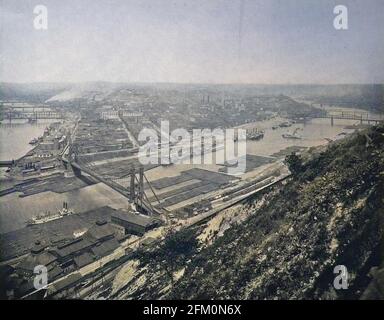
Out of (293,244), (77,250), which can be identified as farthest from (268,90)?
(77,250)

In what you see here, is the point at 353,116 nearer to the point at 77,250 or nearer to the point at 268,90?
the point at 268,90

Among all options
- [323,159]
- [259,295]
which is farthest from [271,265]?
[323,159]

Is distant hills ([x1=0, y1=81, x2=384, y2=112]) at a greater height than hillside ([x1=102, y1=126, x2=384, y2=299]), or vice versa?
distant hills ([x1=0, y1=81, x2=384, y2=112])

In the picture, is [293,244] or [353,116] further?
[353,116]

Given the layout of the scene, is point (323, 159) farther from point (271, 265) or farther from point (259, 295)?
point (259, 295)

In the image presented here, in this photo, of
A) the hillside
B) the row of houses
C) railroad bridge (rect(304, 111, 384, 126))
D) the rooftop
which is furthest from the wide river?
the hillside

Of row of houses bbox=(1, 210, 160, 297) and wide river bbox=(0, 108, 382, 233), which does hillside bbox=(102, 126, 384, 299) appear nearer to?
row of houses bbox=(1, 210, 160, 297)

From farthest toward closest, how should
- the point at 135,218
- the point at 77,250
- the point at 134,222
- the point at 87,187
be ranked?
the point at 87,187 → the point at 135,218 → the point at 134,222 → the point at 77,250

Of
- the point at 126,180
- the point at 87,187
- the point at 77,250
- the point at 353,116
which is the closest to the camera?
the point at 77,250
